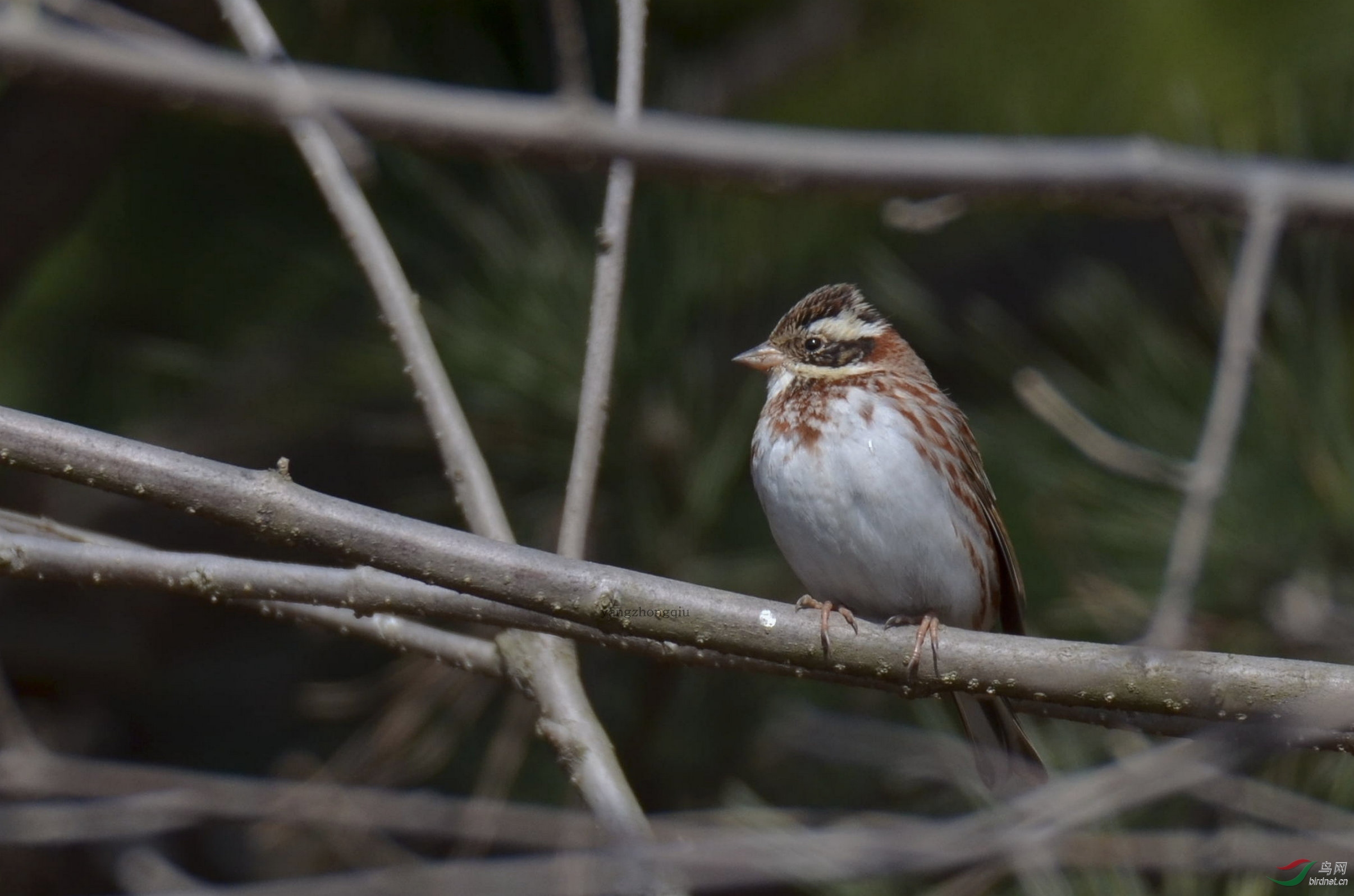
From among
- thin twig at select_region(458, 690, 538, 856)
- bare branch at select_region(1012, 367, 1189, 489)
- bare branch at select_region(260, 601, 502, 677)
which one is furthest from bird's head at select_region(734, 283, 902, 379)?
bare branch at select_region(260, 601, 502, 677)

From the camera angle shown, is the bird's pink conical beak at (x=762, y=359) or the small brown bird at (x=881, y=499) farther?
the bird's pink conical beak at (x=762, y=359)

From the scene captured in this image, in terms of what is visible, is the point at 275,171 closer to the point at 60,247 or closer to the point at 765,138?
the point at 60,247

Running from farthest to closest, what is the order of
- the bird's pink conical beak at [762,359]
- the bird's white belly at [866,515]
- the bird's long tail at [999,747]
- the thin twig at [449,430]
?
1. the bird's pink conical beak at [762,359]
2. the bird's white belly at [866,515]
3. the bird's long tail at [999,747]
4. the thin twig at [449,430]

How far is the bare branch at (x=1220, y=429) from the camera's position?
143 centimetres

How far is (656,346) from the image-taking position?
369cm

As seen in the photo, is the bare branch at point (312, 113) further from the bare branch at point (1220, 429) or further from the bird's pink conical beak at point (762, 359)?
the bird's pink conical beak at point (762, 359)

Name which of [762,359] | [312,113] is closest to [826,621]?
[312,113]

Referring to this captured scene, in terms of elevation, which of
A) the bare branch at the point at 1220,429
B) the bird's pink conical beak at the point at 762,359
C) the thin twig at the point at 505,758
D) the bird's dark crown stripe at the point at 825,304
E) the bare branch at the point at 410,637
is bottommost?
the thin twig at the point at 505,758

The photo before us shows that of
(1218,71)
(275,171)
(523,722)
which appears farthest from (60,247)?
(1218,71)

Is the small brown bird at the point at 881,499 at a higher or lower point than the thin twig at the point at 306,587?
higher

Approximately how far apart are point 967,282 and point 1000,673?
2651mm

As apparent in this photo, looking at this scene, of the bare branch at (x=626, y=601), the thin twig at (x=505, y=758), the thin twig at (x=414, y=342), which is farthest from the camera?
the thin twig at (x=505, y=758)

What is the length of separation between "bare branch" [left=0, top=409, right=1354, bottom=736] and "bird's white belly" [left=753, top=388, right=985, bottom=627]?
963 mm

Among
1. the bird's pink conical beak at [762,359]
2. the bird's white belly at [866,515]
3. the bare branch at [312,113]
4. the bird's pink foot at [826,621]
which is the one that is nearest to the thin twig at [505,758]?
the bird's white belly at [866,515]
